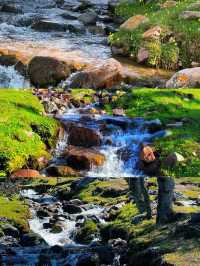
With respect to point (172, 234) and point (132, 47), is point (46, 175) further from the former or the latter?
point (132, 47)

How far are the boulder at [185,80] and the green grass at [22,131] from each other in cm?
613

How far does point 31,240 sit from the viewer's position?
63.0 ft

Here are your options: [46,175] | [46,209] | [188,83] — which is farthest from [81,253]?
[188,83]

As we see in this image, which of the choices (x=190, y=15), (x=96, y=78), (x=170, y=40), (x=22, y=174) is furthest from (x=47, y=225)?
(x=190, y=15)

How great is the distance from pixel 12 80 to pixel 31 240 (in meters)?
8.05

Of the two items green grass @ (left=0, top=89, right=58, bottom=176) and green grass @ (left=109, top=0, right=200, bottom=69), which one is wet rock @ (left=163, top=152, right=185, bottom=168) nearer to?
green grass @ (left=0, top=89, right=58, bottom=176)

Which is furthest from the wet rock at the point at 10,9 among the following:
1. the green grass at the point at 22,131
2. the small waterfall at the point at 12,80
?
the green grass at the point at 22,131

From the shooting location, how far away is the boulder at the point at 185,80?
23.7 m

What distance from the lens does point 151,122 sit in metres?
18.6

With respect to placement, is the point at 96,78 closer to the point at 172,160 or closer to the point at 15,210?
the point at 15,210

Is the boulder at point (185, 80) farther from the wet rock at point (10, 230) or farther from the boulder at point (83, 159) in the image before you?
the wet rock at point (10, 230)

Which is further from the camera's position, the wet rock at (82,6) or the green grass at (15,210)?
the wet rock at (82,6)

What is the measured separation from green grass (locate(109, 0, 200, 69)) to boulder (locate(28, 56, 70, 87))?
16.2 ft

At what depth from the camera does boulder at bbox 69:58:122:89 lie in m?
23.2
